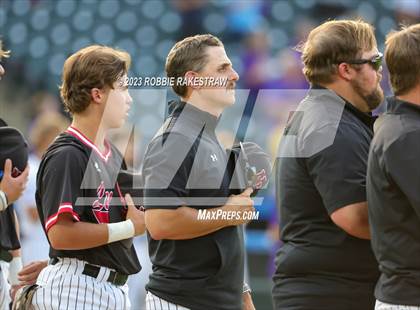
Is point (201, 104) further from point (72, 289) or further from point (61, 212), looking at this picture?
point (72, 289)

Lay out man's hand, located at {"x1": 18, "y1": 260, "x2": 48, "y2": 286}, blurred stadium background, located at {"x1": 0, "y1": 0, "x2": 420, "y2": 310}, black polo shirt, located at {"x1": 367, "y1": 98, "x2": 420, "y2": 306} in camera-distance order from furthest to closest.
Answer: blurred stadium background, located at {"x1": 0, "y1": 0, "x2": 420, "y2": 310} → man's hand, located at {"x1": 18, "y1": 260, "x2": 48, "y2": 286} → black polo shirt, located at {"x1": 367, "y1": 98, "x2": 420, "y2": 306}

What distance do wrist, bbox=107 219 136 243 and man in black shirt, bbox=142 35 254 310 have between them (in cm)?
13

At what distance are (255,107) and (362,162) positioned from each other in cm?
391

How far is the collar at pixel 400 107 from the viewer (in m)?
A: 2.79

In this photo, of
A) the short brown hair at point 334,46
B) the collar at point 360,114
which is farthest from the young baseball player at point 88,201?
the collar at point 360,114

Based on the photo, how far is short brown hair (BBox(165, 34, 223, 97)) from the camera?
3510mm

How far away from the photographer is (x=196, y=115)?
3.44 m

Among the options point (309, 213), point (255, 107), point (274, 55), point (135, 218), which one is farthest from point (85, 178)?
point (274, 55)

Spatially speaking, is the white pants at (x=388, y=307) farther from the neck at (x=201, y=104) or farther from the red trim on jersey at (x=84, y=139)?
the red trim on jersey at (x=84, y=139)

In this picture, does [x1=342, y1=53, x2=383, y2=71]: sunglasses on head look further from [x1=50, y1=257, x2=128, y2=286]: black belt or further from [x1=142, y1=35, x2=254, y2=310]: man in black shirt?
[x1=50, y1=257, x2=128, y2=286]: black belt

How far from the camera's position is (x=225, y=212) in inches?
128

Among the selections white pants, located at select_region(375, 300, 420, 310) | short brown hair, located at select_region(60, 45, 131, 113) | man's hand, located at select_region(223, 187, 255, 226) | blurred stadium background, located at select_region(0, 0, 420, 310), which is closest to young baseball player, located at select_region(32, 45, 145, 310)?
short brown hair, located at select_region(60, 45, 131, 113)

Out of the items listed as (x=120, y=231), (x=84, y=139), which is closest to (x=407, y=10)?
(x=84, y=139)

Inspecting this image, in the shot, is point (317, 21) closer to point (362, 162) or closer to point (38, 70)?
point (38, 70)
